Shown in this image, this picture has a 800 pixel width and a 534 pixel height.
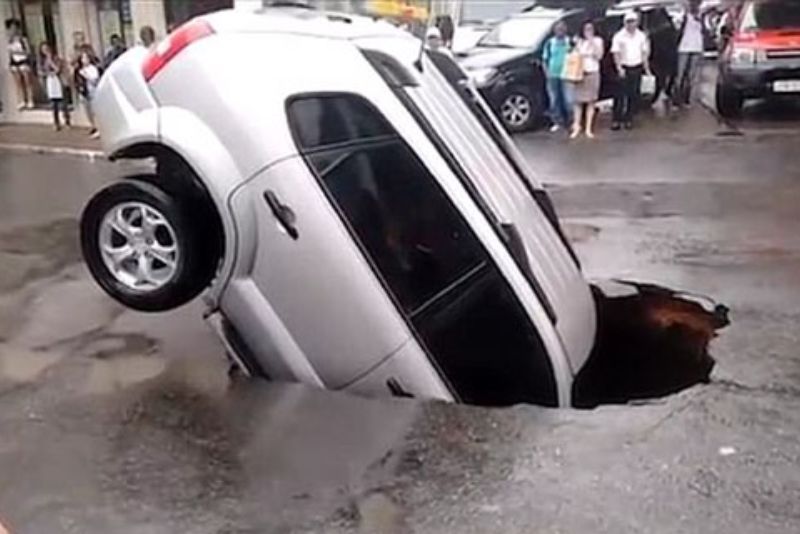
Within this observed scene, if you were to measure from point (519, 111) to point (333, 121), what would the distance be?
40.5 feet

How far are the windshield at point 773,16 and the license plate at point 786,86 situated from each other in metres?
1.02

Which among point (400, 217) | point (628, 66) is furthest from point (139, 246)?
point (628, 66)

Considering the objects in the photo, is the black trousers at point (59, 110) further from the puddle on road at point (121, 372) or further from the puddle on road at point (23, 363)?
the puddle on road at point (121, 372)

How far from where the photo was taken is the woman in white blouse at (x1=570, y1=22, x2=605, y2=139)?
16.5 m

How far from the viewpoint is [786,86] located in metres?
17.4

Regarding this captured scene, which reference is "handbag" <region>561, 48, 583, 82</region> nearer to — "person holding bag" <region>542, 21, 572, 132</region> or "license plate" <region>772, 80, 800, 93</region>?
"person holding bag" <region>542, 21, 572, 132</region>

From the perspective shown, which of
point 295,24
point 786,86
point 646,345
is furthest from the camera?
point 786,86

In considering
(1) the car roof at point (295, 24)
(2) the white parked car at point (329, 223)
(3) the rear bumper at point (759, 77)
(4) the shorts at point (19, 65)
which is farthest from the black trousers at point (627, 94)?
(4) the shorts at point (19, 65)

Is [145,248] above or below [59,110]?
above

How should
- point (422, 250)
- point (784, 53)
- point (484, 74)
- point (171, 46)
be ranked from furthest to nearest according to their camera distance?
point (784, 53)
point (484, 74)
point (171, 46)
point (422, 250)

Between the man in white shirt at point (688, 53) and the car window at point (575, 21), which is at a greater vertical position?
the car window at point (575, 21)

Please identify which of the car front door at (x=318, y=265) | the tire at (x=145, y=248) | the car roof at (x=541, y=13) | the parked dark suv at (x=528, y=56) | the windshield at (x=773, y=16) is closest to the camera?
the car front door at (x=318, y=265)

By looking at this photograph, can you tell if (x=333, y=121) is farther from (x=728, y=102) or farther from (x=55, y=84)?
(x=55, y=84)

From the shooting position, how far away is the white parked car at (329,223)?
17.7ft
